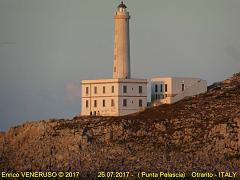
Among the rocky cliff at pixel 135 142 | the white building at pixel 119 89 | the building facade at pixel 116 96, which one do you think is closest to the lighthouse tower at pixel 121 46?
the white building at pixel 119 89

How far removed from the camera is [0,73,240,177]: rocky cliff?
3927 inches

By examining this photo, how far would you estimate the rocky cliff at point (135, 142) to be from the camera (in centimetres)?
9975

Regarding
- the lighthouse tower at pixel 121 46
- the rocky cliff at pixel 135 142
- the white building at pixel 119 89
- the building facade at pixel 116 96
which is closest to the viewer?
the rocky cliff at pixel 135 142

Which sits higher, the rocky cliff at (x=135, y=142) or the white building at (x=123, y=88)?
the white building at (x=123, y=88)

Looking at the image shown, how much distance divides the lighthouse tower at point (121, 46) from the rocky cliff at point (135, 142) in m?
6.46

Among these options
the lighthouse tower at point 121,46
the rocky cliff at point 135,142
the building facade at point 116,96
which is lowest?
the rocky cliff at point 135,142

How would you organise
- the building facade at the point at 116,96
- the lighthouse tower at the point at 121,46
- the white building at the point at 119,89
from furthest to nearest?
the lighthouse tower at the point at 121,46 → the white building at the point at 119,89 → the building facade at the point at 116,96

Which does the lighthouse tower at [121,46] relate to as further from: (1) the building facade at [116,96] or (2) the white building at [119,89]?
(1) the building facade at [116,96]

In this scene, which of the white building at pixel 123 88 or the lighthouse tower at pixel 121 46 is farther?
the lighthouse tower at pixel 121 46

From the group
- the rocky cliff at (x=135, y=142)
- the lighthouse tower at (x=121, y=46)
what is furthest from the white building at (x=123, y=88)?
A: the rocky cliff at (x=135, y=142)

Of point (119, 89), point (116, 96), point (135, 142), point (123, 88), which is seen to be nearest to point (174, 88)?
point (123, 88)

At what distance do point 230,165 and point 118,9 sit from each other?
2026 cm

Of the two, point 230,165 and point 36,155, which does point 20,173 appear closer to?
point 36,155

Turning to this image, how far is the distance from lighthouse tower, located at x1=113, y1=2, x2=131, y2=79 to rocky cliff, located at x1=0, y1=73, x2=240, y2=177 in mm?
6464
